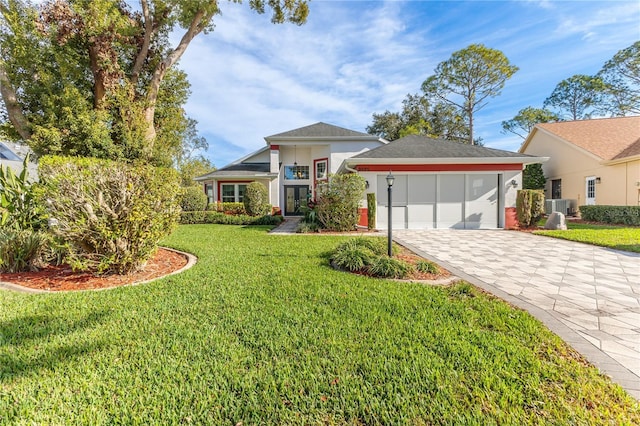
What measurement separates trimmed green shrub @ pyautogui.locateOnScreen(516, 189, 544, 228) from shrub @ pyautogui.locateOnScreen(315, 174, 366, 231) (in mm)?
6927

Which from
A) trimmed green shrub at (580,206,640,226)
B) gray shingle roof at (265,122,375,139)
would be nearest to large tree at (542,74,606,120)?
trimmed green shrub at (580,206,640,226)

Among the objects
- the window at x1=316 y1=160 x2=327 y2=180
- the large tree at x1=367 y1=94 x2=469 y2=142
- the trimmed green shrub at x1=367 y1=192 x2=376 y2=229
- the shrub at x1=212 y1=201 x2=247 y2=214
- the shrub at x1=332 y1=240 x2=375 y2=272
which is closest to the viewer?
the shrub at x1=332 y1=240 x2=375 y2=272

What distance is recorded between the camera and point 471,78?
24141 millimetres

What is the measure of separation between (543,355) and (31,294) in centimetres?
684

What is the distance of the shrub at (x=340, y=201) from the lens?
1060cm

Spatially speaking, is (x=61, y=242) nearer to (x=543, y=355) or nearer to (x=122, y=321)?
(x=122, y=321)

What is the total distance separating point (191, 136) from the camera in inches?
1394

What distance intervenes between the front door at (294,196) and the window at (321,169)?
136 centimetres

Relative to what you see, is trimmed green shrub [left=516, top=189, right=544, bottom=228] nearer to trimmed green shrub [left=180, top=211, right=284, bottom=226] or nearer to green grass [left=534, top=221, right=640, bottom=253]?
green grass [left=534, top=221, right=640, bottom=253]

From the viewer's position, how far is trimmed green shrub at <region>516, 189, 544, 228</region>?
10.9 metres

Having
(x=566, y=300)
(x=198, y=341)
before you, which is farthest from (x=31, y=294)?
(x=566, y=300)

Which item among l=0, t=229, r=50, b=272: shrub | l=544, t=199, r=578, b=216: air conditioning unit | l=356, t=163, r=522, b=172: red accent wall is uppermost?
l=356, t=163, r=522, b=172: red accent wall

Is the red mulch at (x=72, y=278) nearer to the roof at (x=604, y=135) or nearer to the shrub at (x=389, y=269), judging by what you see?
the shrub at (x=389, y=269)

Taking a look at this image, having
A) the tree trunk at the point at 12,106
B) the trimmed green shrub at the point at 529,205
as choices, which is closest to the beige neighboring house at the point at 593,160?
the trimmed green shrub at the point at 529,205
